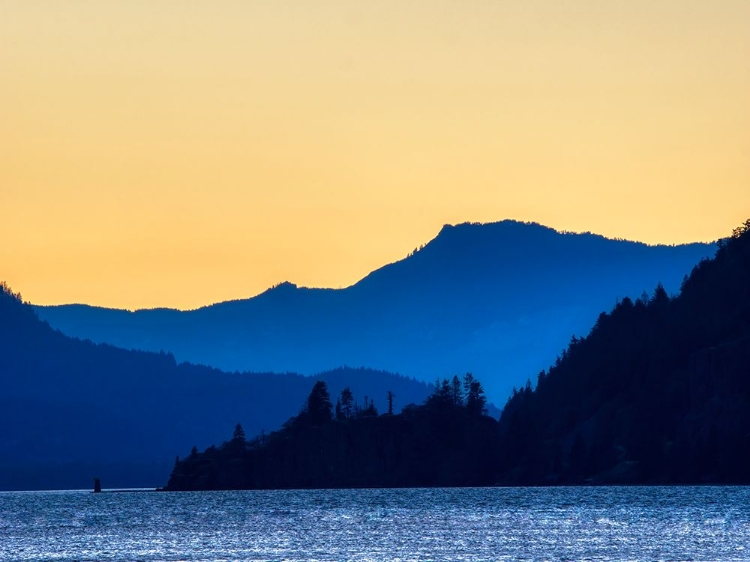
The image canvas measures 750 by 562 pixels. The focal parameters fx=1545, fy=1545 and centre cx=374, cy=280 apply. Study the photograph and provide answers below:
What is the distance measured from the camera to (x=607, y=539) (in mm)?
157750

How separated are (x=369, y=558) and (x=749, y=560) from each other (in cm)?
3336

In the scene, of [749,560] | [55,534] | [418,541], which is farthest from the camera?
[55,534]

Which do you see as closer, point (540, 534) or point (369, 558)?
point (369, 558)

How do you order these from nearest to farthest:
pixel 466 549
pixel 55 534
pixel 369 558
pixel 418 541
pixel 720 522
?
pixel 369 558 → pixel 466 549 → pixel 418 541 → pixel 720 522 → pixel 55 534

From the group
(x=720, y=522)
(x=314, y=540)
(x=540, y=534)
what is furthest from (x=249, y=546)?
(x=720, y=522)

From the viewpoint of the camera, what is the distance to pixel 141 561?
140 meters

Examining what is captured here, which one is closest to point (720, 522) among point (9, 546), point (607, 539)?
point (607, 539)

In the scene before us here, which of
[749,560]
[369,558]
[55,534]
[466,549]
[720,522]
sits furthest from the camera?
[55,534]

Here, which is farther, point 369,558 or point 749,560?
point 369,558

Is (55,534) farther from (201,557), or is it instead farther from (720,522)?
(720,522)

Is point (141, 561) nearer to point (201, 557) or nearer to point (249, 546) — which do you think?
point (201, 557)

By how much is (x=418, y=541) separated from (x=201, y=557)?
Answer: 27.5m

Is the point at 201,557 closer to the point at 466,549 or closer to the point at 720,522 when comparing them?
the point at 466,549

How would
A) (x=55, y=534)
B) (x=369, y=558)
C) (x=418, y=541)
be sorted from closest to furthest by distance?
(x=369, y=558)
(x=418, y=541)
(x=55, y=534)
